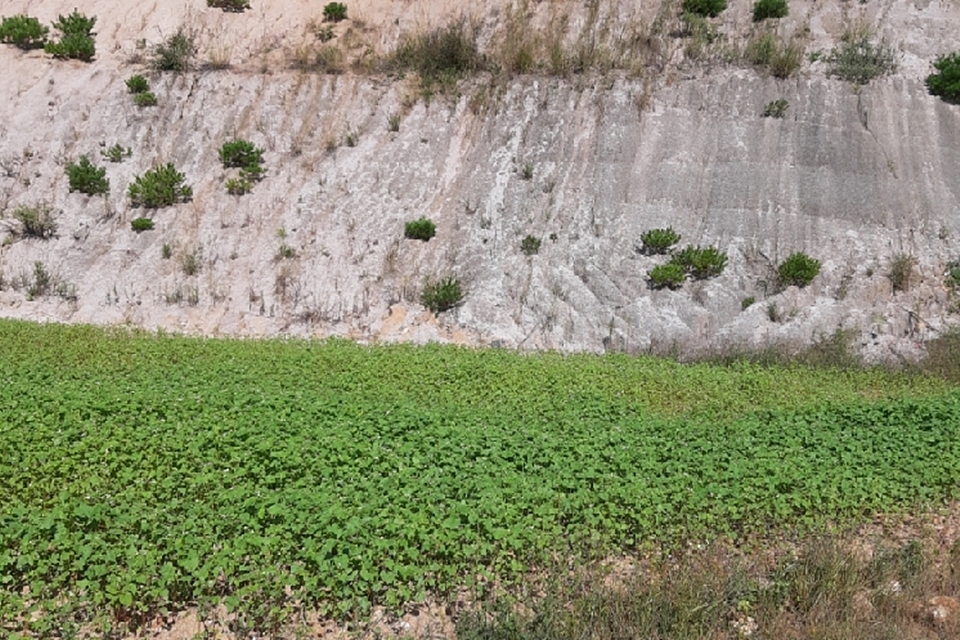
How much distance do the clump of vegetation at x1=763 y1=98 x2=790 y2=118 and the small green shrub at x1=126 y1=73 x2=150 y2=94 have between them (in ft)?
50.5

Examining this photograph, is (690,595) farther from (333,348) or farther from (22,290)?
(22,290)

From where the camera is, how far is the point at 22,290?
16.9 metres

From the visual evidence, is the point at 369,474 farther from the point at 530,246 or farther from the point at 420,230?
the point at 420,230

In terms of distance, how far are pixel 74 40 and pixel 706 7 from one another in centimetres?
1669

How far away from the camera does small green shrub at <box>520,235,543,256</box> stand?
17812 millimetres

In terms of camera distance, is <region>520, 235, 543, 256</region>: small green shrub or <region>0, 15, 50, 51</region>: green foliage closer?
<region>520, 235, 543, 256</region>: small green shrub

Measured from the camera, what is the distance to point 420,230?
18.2m

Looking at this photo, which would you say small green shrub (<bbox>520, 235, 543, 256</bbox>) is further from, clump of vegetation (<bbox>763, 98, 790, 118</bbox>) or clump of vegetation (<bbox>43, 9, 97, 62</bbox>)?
clump of vegetation (<bbox>43, 9, 97, 62</bbox>)

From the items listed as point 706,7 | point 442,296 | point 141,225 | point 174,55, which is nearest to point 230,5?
point 174,55

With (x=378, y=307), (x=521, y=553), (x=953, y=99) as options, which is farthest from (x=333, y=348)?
(x=953, y=99)

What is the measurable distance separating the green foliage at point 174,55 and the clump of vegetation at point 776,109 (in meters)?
14.7

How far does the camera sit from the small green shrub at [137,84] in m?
20.7

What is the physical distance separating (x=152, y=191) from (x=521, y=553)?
1509cm

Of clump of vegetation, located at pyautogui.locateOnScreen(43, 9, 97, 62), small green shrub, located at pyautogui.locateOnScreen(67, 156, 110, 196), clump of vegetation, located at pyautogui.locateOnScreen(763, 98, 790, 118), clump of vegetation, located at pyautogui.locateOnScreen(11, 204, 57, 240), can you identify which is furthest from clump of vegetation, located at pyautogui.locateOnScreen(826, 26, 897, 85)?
clump of vegetation, located at pyautogui.locateOnScreen(43, 9, 97, 62)
